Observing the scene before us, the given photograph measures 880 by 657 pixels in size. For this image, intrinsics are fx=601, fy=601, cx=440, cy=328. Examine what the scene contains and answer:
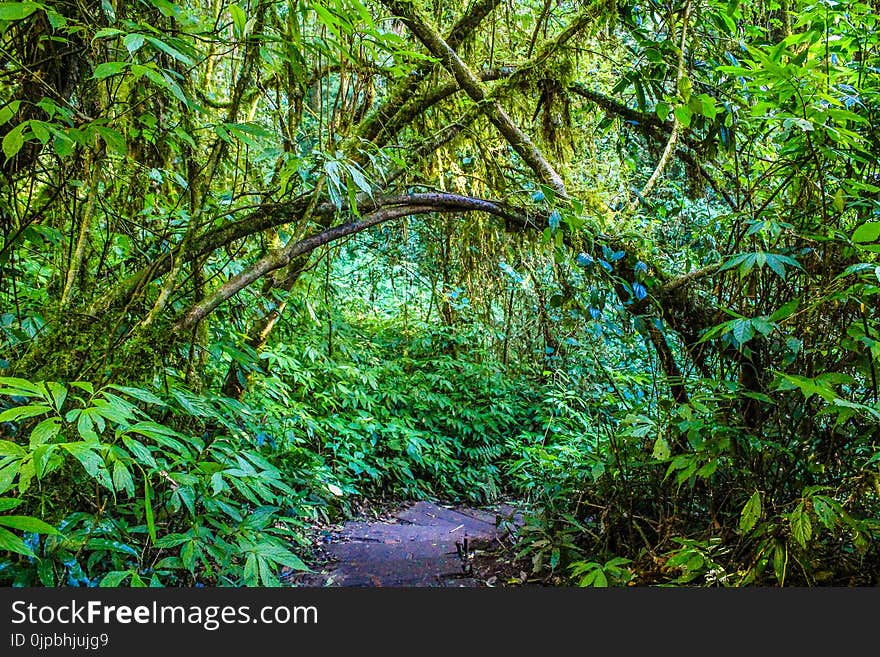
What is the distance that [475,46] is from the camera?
434cm

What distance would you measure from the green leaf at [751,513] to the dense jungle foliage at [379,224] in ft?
0.05

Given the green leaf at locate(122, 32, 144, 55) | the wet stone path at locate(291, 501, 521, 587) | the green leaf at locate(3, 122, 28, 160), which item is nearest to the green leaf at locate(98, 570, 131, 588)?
the green leaf at locate(3, 122, 28, 160)

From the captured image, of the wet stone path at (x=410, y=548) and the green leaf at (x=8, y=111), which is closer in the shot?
the green leaf at (x=8, y=111)

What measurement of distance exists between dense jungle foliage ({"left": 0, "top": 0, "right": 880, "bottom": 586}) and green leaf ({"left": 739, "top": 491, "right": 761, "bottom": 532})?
0.05 feet

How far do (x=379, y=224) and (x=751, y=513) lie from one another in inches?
89.3

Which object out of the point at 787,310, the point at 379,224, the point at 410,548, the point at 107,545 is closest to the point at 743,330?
the point at 787,310

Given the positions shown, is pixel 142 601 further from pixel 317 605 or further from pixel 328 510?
pixel 328 510

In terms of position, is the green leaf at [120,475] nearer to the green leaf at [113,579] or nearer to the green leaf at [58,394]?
the green leaf at [58,394]

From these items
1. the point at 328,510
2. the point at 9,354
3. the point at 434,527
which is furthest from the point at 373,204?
the point at 434,527

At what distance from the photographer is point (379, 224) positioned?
337 cm

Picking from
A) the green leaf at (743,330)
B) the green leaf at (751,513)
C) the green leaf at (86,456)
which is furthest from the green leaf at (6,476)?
the green leaf at (751,513)

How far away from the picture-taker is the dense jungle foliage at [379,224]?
1926mm

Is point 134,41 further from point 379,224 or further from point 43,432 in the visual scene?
point 379,224

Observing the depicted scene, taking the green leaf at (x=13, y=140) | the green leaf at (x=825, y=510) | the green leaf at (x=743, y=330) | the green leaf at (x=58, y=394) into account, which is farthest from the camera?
the green leaf at (x=743, y=330)
